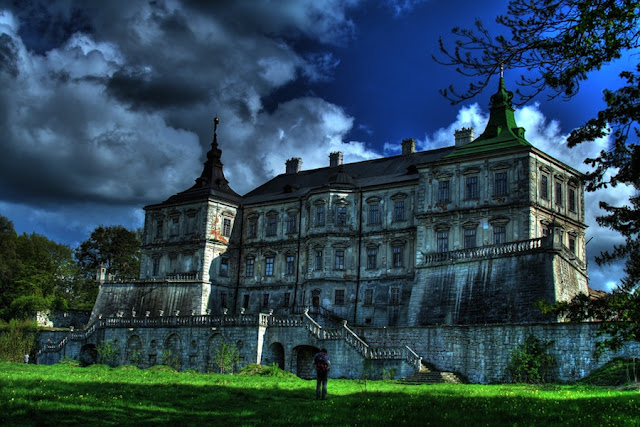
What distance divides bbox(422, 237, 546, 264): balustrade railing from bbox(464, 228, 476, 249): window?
2.19m

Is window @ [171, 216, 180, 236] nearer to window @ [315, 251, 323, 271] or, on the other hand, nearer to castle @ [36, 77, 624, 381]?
castle @ [36, 77, 624, 381]

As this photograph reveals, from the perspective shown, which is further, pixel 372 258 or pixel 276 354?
pixel 372 258

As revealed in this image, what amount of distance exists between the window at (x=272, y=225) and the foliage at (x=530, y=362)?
2993 centimetres

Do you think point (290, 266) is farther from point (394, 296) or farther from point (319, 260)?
point (394, 296)

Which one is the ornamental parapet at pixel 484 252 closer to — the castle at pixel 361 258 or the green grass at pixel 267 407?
the castle at pixel 361 258

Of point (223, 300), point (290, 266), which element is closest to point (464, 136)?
point (290, 266)

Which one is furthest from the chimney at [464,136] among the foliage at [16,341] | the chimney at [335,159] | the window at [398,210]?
the foliage at [16,341]

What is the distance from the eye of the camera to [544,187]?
49.5m

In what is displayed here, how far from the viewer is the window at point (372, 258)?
5603 cm

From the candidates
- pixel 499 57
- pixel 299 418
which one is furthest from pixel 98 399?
pixel 499 57

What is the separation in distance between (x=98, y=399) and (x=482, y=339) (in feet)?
79.9

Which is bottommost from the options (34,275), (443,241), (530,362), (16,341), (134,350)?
(134,350)

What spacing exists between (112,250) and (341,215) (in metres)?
39.3

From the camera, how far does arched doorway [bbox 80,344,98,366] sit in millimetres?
56875
